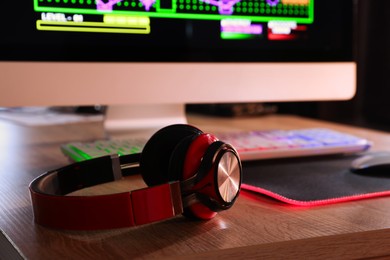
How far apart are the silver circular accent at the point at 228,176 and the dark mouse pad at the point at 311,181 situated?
0.25 feet

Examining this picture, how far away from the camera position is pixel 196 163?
0.41 m

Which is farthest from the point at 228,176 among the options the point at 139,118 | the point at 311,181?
the point at 139,118

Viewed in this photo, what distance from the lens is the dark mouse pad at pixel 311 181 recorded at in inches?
19.8

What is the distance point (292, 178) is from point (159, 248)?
0.26 metres

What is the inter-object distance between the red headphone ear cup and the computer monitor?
35 cm

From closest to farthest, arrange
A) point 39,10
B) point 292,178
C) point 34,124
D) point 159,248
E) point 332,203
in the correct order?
point 159,248 < point 332,203 < point 292,178 < point 39,10 < point 34,124

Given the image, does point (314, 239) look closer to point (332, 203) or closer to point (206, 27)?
point (332, 203)

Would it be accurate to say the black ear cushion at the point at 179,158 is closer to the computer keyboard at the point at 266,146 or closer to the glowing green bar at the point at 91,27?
the computer keyboard at the point at 266,146

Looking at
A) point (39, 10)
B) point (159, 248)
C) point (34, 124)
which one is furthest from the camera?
point (34, 124)

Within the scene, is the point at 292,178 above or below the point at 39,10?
below

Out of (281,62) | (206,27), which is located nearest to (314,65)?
(281,62)

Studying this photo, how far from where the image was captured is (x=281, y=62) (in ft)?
2.77

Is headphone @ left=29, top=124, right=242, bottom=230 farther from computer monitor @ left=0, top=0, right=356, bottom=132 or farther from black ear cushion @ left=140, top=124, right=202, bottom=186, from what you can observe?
computer monitor @ left=0, top=0, right=356, bottom=132

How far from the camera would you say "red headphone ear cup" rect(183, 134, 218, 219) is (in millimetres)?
410
